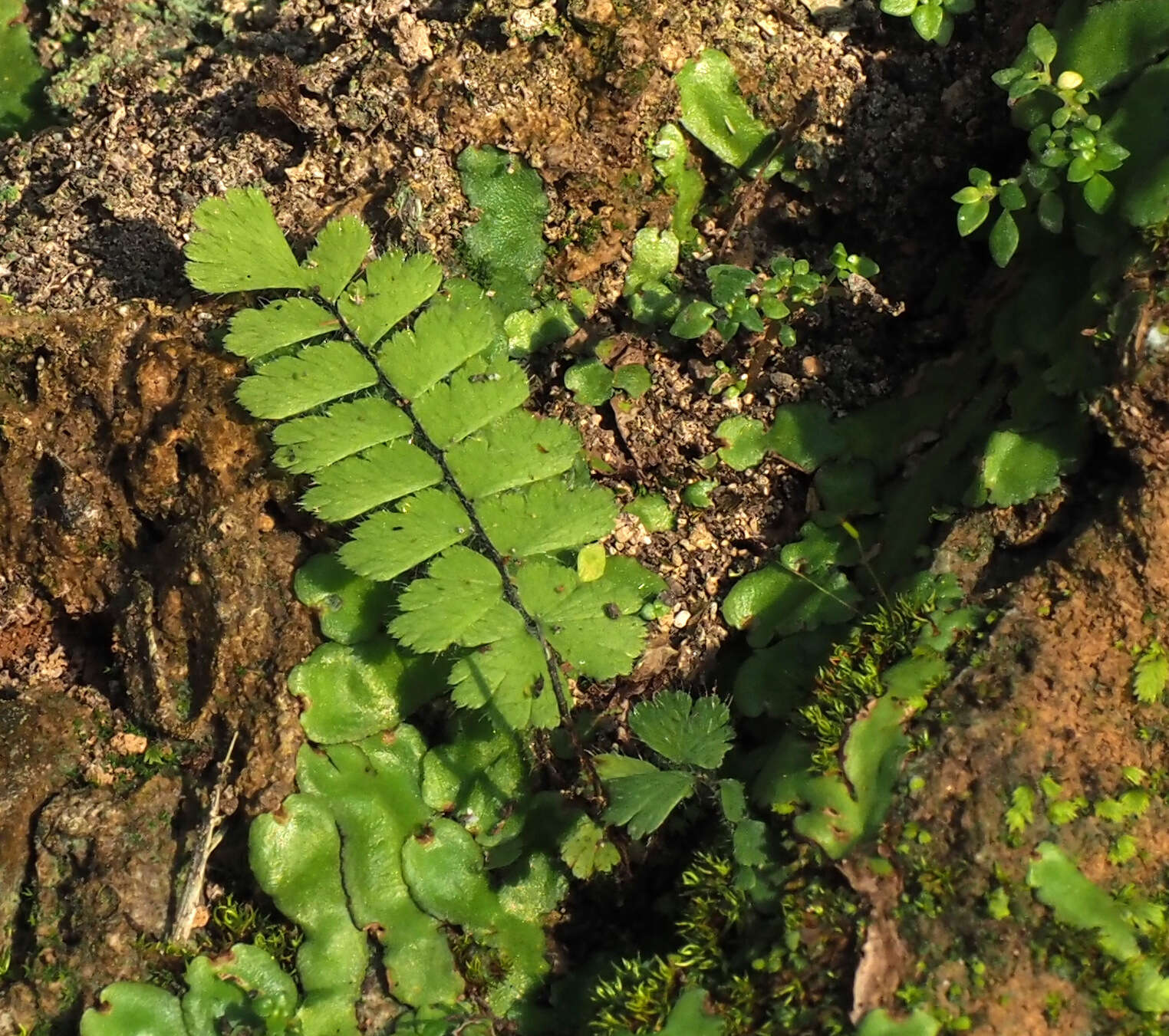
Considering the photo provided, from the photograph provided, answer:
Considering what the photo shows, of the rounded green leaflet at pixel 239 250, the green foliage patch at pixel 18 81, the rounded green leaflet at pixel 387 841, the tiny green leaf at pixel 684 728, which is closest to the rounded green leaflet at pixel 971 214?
the tiny green leaf at pixel 684 728

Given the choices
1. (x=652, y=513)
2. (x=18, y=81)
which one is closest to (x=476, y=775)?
(x=652, y=513)

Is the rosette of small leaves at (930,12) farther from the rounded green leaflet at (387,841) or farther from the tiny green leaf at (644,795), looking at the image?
the rounded green leaflet at (387,841)

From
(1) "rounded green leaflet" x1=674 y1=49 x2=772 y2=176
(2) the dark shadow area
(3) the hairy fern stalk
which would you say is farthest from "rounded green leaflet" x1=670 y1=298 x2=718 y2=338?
(2) the dark shadow area

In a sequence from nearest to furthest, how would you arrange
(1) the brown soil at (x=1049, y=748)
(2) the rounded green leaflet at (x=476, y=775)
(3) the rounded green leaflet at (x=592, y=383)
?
(1) the brown soil at (x=1049, y=748), (2) the rounded green leaflet at (x=476, y=775), (3) the rounded green leaflet at (x=592, y=383)

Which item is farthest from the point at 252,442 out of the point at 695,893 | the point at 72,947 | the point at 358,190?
the point at 695,893

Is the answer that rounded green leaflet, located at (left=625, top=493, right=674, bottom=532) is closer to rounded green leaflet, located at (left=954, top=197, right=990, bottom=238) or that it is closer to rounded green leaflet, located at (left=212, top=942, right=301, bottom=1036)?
rounded green leaflet, located at (left=954, top=197, right=990, bottom=238)

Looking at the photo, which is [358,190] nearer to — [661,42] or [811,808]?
[661,42]

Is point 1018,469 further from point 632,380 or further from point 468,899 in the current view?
point 468,899
